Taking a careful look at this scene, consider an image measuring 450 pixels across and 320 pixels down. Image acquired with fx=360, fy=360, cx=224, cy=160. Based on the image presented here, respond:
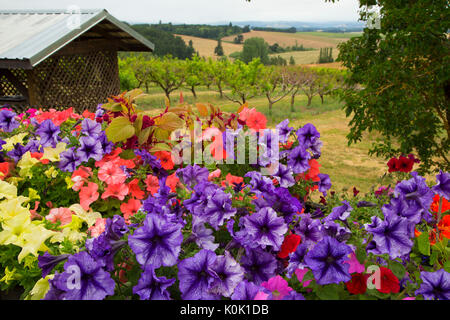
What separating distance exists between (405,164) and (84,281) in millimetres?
2256

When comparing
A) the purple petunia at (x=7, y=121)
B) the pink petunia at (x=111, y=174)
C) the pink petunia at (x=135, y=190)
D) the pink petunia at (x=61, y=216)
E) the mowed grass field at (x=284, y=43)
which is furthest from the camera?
the mowed grass field at (x=284, y=43)

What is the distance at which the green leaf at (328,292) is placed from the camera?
97cm

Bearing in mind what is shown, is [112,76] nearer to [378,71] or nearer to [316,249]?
[378,71]

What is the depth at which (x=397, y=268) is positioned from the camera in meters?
1.00

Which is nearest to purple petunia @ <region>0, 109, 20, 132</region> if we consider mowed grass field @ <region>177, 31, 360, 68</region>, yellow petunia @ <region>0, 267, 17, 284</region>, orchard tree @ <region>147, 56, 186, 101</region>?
yellow petunia @ <region>0, 267, 17, 284</region>

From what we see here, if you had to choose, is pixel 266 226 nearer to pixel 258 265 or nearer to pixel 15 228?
pixel 258 265

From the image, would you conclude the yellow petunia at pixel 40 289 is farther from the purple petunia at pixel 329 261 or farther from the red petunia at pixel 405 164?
the red petunia at pixel 405 164

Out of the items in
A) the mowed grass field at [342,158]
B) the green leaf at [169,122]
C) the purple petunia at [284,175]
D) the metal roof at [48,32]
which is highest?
the metal roof at [48,32]

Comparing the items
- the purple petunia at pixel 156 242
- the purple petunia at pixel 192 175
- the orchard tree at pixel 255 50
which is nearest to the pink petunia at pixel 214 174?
the purple petunia at pixel 192 175

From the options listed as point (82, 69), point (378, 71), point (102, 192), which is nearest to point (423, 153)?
point (378, 71)

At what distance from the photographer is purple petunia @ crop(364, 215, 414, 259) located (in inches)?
38.2

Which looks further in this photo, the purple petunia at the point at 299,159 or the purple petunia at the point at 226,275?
the purple petunia at the point at 299,159

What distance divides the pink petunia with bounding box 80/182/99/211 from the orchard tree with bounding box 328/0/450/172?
→ 2.92 metres

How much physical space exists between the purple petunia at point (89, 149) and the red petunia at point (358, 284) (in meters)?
1.57
